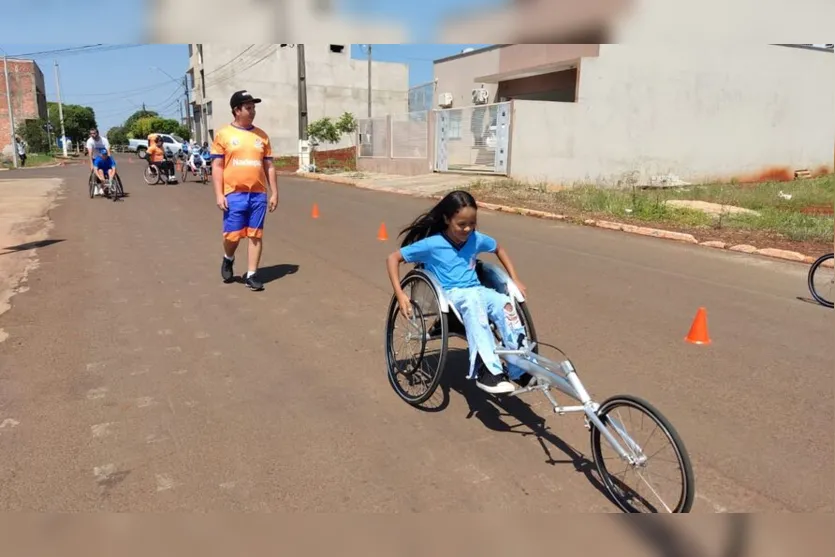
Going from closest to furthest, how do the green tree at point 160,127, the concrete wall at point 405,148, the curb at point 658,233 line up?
the curb at point 658,233 → the concrete wall at point 405,148 → the green tree at point 160,127

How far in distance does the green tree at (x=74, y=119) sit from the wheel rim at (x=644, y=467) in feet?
279

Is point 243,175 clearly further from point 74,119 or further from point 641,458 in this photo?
point 74,119

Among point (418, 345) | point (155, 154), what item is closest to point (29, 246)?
point (418, 345)

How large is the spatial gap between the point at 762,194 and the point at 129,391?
18.3m

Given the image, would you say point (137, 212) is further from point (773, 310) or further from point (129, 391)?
point (773, 310)

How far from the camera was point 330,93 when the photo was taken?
48406mm

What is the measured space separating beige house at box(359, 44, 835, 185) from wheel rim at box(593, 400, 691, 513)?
16005 millimetres

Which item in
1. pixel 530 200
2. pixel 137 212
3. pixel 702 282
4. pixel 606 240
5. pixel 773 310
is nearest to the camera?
pixel 773 310

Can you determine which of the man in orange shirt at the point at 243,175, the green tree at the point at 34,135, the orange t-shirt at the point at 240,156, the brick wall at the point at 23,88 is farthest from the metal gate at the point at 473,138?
the brick wall at the point at 23,88

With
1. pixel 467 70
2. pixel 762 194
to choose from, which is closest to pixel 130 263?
pixel 762 194

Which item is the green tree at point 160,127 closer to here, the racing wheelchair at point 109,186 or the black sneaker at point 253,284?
the racing wheelchair at point 109,186

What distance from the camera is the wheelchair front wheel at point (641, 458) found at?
2.45 m

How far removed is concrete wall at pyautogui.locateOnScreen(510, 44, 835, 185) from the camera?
62.6ft

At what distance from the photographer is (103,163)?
14562 millimetres
